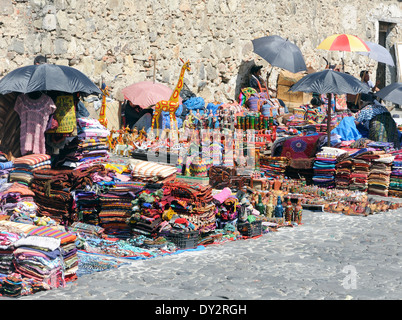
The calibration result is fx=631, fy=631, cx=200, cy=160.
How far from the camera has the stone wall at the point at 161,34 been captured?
13.6 m

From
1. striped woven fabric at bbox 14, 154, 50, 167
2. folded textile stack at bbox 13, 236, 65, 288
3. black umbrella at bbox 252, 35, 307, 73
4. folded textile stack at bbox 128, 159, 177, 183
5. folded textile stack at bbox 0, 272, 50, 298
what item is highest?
black umbrella at bbox 252, 35, 307, 73

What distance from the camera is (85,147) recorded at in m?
9.84

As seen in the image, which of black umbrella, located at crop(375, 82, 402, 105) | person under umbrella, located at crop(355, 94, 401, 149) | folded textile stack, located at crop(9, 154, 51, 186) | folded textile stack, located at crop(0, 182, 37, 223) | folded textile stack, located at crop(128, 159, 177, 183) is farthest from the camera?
person under umbrella, located at crop(355, 94, 401, 149)

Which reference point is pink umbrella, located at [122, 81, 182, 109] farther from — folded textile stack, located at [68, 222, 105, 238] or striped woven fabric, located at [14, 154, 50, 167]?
folded textile stack, located at [68, 222, 105, 238]

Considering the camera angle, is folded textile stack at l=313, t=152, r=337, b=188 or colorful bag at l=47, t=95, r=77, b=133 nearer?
colorful bag at l=47, t=95, r=77, b=133

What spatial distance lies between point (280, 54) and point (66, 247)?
40.1 ft

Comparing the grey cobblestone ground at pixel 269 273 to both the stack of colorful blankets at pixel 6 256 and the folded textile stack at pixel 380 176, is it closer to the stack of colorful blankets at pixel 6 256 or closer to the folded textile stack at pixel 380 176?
the stack of colorful blankets at pixel 6 256

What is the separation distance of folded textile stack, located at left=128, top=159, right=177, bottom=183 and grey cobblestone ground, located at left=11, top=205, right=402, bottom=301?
53.4 inches

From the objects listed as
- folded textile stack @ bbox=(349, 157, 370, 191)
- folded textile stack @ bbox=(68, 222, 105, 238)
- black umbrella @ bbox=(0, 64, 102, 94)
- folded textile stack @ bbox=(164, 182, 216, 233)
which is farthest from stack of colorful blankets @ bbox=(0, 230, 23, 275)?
folded textile stack @ bbox=(349, 157, 370, 191)

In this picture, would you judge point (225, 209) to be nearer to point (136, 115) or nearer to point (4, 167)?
point (4, 167)

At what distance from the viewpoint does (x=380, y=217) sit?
10812 mm

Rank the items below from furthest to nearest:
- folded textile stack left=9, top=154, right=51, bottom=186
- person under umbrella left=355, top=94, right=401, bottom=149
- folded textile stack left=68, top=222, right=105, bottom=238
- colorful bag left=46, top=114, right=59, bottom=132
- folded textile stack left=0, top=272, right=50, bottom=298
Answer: person under umbrella left=355, top=94, right=401, bottom=149
colorful bag left=46, top=114, right=59, bottom=132
folded textile stack left=9, top=154, right=51, bottom=186
folded textile stack left=68, top=222, right=105, bottom=238
folded textile stack left=0, top=272, right=50, bottom=298

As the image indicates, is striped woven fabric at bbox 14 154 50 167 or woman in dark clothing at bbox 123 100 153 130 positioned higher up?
woman in dark clothing at bbox 123 100 153 130

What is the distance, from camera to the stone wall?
13633 mm
